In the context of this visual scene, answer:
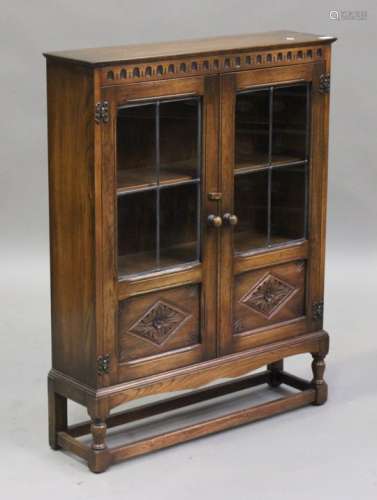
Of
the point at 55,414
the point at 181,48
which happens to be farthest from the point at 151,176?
the point at 55,414

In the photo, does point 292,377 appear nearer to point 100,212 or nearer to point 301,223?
point 301,223

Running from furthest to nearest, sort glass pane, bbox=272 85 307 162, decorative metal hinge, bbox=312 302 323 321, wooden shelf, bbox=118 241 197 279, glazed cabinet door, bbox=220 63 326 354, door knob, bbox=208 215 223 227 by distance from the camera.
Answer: decorative metal hinge, bbox=312 302 323 321 < glass pane, bbox=272 85 307 162 < glazed cabinet door, bbox=220 63 326 354 < door knob, bbox=208 215 223 227 < wooden shelf, bbox=118 241 197 279

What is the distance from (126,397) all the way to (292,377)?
1007mm

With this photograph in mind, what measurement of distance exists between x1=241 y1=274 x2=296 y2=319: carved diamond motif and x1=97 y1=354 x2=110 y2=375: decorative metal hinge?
67 centimetres

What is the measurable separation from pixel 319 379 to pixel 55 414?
1.09m

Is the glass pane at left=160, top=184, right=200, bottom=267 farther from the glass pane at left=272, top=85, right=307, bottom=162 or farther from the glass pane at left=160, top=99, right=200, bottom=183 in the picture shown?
the glass pane at left=272, top=85, right=307, bottom=162

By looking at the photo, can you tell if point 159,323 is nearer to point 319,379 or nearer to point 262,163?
point 262,163

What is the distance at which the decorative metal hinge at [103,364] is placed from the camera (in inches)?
215

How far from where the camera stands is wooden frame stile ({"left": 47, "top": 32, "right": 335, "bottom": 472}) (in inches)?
210

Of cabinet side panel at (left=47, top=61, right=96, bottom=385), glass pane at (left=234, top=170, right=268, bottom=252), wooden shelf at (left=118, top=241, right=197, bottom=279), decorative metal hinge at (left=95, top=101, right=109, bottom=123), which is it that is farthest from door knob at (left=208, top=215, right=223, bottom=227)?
decorative metal hinge at (left=95, top=101, right=109, bottom=123)

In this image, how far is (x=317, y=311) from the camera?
20.2 ft

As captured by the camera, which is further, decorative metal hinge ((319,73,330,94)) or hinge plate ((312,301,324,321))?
hinge plate ((312,301,324,321))

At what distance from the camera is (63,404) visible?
5.75 m

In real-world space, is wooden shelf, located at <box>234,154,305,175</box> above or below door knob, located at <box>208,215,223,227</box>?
above
